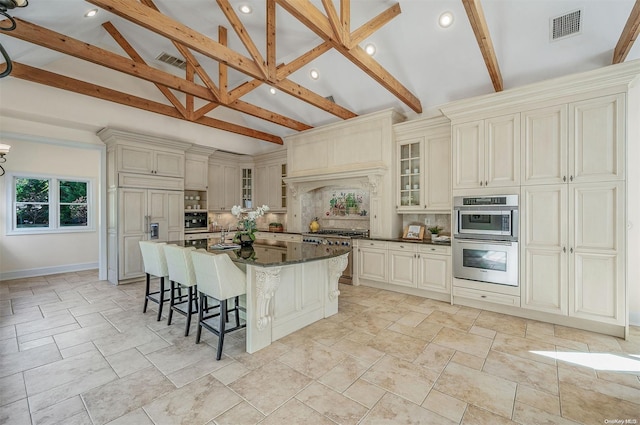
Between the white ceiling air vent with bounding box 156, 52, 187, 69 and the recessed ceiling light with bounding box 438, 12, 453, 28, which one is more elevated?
the white ceiling air vent with bounding box 156, 52, 187, 69

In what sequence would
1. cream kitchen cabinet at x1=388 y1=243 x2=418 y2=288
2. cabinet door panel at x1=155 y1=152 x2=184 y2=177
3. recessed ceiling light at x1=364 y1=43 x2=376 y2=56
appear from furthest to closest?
1. cabinet door panel at x1=155 y1=152 x2=184 y2=177
2. cream kitchen cabinet at x1=388 y1=243 x2=418 y2=288
3. recessed ceiling light at x1=364 y1=43 x2=376 y2=56

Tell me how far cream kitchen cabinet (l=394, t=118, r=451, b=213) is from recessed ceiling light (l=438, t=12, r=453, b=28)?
1.27 metres

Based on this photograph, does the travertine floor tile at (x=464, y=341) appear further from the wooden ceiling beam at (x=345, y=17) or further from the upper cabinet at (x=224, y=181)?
the upper cabinet at (x=224, y=181)

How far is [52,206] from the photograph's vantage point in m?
6.43

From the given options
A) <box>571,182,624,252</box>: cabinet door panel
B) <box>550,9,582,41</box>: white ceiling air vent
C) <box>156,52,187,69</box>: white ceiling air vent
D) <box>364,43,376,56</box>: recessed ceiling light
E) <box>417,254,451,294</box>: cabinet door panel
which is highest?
<box>156,52,187,69</box>: white ceiling air vent

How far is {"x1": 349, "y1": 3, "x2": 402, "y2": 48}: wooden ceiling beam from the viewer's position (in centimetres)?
328

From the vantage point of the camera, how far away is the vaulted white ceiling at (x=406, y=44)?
3254 millimetres

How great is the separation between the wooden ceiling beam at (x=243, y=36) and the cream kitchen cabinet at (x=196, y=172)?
3366 mm

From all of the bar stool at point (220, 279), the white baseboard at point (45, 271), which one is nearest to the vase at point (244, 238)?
the bar stool at point (220, 279)

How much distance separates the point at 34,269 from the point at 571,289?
9279mm

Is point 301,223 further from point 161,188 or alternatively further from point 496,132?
point 496,132

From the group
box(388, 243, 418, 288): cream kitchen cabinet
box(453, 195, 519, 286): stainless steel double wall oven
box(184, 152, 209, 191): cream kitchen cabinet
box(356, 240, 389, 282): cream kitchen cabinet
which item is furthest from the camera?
box(184, 152, 209, 191): cream kitchen cabinet

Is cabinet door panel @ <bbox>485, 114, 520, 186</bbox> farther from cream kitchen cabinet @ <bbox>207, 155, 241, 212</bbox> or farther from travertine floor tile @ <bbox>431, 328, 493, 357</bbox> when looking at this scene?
cream kitchen cabinet @ <bbox>207, 155, 241, 212</bbox>

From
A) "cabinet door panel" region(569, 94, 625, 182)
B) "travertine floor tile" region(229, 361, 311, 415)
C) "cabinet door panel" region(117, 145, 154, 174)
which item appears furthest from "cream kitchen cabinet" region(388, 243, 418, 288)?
"cabinet door panel" region(117, 145, 154, 174)
